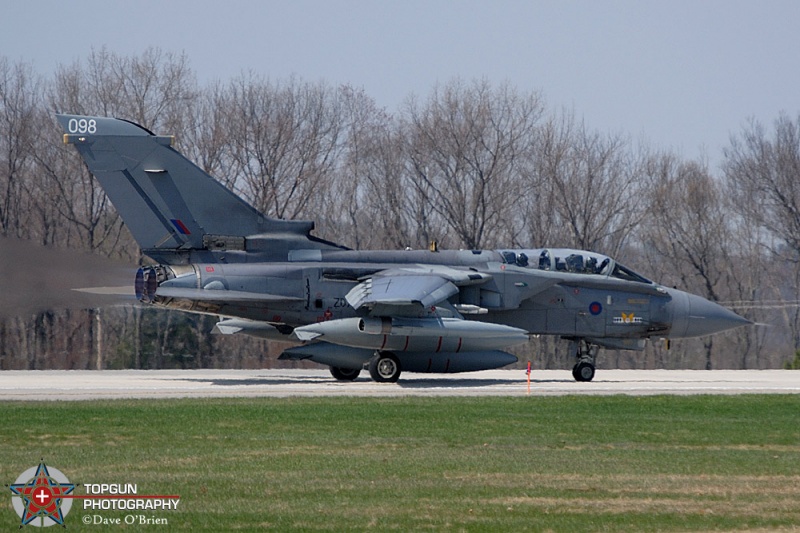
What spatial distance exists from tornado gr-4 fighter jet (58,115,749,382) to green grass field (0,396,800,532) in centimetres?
475

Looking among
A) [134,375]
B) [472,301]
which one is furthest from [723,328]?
[134,375]

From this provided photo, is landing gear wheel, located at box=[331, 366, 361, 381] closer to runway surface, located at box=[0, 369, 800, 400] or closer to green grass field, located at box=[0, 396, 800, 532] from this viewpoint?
runway surface, located at box=[0, 369, 800, 400]

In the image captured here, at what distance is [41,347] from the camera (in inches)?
1585

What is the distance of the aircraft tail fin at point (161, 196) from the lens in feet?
82.6

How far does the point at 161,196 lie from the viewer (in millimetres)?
25328

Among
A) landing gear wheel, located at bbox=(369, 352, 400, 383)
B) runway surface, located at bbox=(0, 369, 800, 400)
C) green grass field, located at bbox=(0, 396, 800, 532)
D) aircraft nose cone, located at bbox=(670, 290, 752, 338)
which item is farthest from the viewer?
aircraft nose cone, located at bbox=(670, 290, 752, 338)

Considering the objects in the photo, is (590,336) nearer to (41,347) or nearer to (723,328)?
(723,328)

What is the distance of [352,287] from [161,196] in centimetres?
487

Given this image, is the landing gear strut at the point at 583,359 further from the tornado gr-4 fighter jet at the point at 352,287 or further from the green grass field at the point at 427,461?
the green grass field at the point at 427,461

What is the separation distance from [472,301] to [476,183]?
75.5 ft

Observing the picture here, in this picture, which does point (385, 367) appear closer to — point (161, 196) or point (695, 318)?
point (161, 196)

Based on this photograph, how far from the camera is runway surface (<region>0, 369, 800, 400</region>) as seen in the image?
22.0m

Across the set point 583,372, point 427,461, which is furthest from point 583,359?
point 427,461

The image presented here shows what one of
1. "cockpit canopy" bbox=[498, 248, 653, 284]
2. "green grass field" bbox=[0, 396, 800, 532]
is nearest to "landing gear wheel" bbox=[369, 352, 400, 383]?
"cockpit canopy" bbox=[498, 248, 653, 284]
